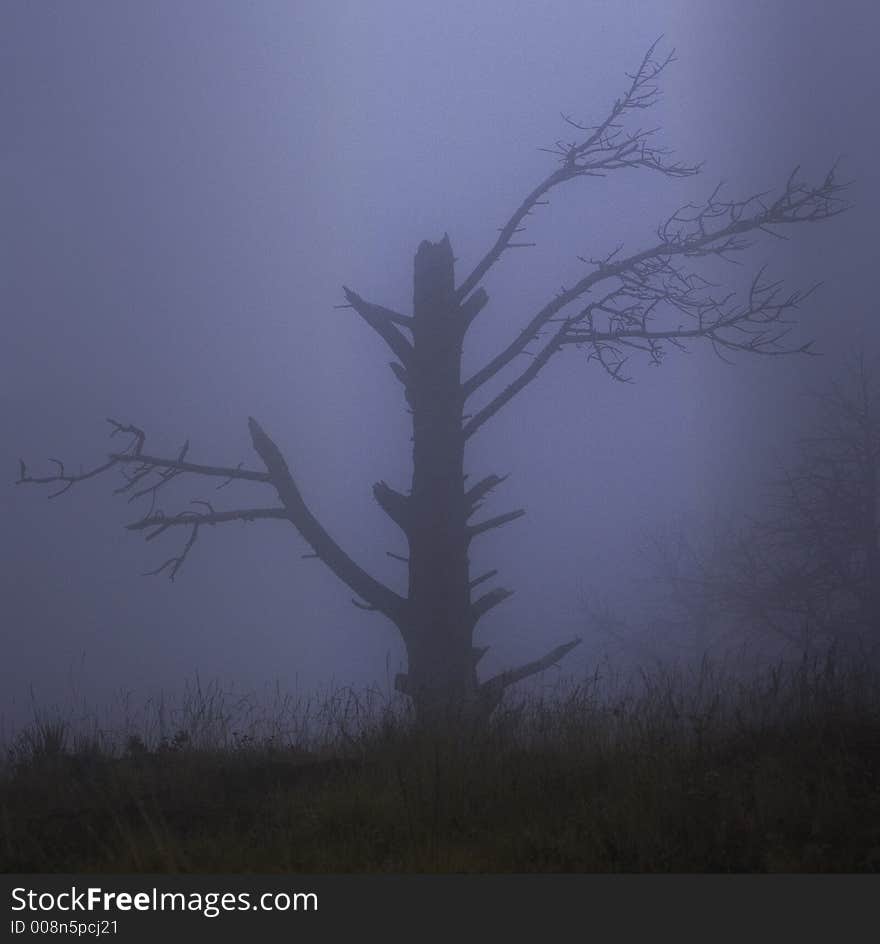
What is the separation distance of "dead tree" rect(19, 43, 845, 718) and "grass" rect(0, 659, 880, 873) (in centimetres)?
170

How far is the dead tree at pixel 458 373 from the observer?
10.1 m

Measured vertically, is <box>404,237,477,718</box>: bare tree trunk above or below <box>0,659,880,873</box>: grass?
above

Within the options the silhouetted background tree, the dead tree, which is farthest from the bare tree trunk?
the silhouetted background tree

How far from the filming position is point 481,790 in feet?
19.5

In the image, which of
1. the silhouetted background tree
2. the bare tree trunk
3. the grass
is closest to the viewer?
the grass

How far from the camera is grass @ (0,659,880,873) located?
5.00 meters

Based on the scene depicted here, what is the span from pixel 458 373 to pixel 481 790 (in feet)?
17.7

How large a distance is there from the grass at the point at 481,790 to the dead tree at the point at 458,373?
66.9 inches

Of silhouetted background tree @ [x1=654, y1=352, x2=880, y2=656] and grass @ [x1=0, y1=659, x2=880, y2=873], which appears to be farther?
silhouetted background tree @ [x1=654, y1=352, x2=880, y2=656]

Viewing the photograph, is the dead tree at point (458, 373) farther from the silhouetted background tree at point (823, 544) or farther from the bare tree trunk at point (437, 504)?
the silhouetted background tree at point (823, 544)

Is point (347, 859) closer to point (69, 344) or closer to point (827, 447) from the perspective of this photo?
Result: point (827, 447)

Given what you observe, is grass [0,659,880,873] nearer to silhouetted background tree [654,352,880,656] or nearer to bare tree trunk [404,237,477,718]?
bare tree trunk [404,237,477,718]

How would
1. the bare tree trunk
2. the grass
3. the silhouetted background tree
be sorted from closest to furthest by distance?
the grass < the bare tree trunk < the silhouetted background tree

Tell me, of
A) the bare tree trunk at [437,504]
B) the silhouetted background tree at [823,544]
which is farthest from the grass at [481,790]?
the silhouetted background tree at [823,544]
